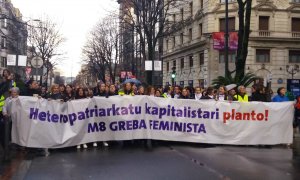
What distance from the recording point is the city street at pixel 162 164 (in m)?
8.30

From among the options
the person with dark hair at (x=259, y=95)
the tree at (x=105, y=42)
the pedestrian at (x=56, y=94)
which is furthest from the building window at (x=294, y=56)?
the pedestrian at (x=56, y=94)

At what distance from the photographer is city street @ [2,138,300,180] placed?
8.30 meters

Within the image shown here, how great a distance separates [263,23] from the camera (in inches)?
1932

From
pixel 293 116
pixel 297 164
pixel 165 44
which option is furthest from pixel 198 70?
pixel 297 164

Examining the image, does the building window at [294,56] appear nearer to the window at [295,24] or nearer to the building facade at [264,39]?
the building facade at [264,39]

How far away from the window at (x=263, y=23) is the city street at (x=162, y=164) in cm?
3818

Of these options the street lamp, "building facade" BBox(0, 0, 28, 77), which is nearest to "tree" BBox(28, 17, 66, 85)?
"building facade" BBox(0, 0, 28, 77)

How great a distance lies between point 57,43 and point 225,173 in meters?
53.4

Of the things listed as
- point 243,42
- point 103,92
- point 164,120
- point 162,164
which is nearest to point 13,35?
point 243,42

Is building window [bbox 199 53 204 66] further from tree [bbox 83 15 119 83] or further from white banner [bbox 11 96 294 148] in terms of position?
white banner [bbox 11 96 294 148]

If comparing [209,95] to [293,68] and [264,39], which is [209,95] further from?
[293,68]

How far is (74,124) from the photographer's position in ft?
38.2

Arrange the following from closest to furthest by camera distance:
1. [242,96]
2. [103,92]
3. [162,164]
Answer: [162,164] < [103,92] < [242,96]

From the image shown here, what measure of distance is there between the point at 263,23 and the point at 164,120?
129ft
